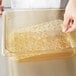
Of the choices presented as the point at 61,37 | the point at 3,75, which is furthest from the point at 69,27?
the point at 3,75

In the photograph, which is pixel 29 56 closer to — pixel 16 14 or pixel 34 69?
pixel 34 69

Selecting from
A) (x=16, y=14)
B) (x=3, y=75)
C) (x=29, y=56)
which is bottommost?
(x=3, y=75)

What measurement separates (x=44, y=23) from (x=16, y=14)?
0.11 m

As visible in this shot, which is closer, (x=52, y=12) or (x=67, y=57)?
(x=67, y=57)

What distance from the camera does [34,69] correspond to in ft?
2.01

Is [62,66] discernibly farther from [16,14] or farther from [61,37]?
[16,14]

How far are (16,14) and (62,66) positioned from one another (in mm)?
257

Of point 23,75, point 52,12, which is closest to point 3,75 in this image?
point 23,75

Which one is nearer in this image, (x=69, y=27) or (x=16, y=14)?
(x=69, y=27)

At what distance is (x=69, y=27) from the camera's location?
63 centimetres

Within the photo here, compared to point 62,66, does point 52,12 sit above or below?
above

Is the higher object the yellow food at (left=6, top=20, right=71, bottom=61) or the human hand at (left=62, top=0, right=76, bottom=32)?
the human hand at (left=62, top=0, right=76, bottom=32)

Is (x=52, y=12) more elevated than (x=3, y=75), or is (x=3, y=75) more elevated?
(x=52, y=12)

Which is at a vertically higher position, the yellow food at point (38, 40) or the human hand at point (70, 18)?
the human hand at point (70, 18)
